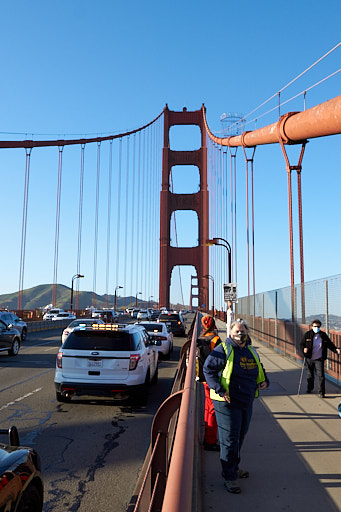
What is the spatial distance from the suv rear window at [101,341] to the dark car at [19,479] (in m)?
5.25

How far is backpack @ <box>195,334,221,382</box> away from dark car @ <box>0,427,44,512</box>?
284cm

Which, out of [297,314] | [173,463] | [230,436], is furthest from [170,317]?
[173,463]

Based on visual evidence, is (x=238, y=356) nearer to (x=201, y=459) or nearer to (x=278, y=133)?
(x=201, y=459)

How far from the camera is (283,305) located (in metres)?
17.8

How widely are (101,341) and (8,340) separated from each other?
10.2m

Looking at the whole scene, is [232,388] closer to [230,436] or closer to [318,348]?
[230,436]

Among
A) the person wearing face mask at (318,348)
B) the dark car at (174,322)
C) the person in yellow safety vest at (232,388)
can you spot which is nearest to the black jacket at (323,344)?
the person wearing face mask at (318,348)

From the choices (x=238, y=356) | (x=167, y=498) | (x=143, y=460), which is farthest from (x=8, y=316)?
(x=167, y=498)

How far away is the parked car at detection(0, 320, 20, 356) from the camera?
17.8 meters

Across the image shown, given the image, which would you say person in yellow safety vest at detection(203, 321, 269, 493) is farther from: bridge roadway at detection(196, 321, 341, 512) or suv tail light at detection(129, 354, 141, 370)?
suv tail light at detection(129, 354, 141, 370)

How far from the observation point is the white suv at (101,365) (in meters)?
8.52

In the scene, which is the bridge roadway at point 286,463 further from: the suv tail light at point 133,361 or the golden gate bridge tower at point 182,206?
the golden gate bridge tower at point 182,206

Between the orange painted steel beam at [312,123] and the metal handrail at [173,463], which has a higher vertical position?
the orange painted steel beam at [312,123]

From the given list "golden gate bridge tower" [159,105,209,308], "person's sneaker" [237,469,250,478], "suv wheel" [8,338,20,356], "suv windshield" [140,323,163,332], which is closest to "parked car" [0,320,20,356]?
"suv wheel" [8,338,20,356]
